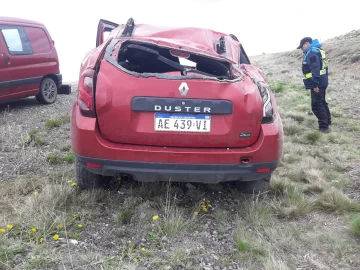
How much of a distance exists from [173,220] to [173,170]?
0.41 metres

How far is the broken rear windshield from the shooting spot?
343 cm

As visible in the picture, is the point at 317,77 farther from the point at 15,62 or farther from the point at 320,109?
the point at 15,62


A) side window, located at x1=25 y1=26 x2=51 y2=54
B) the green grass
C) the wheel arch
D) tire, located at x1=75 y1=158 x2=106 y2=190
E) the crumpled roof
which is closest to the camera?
tire, located at x1=75 y1=158 x2=106 y2=190

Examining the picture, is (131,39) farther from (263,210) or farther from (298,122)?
(298,122)

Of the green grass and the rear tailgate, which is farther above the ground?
the rear tailgate

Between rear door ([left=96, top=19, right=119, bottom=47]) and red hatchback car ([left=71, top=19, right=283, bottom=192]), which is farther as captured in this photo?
rear door ([left=96, top=19, right=119, bottom=47])

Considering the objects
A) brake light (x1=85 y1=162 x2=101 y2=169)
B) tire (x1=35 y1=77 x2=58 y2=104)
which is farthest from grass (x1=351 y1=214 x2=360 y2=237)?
tire (x1=35 y1=77 x2=58 y2=104)

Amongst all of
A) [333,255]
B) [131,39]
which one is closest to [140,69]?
[131,39]

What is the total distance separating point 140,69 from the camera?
12.9ft

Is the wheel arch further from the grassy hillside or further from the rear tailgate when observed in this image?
the rear tailgate

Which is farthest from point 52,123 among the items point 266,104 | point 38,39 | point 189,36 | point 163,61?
point 266,104

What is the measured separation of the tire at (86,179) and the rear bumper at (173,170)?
1.25 feet

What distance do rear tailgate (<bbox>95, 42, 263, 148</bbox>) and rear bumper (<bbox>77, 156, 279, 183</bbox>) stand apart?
167mm

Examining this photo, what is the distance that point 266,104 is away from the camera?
122 inches
